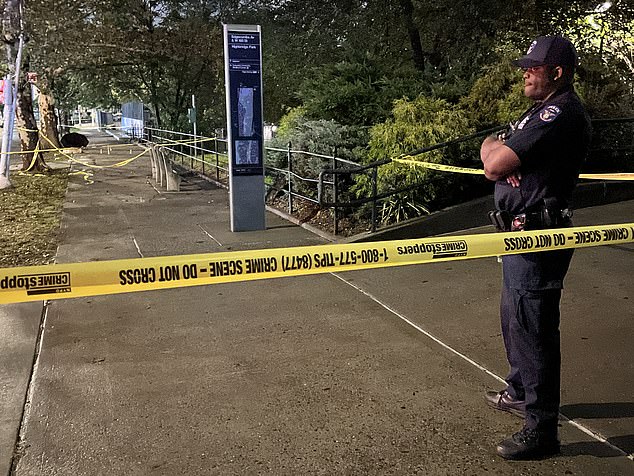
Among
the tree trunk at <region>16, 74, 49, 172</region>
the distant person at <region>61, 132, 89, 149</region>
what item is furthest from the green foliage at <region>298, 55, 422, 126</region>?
the distant person at <region>61, 132, 89, 149</region>

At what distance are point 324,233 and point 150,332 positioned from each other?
3611 mm

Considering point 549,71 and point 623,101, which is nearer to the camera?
point 549,71

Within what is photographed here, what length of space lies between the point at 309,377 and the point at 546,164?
2.02 metres

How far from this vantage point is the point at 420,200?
8016 millimetres

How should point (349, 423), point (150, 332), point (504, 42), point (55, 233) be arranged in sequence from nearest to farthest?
point (349, 423) < point (150, 332) < point (55, 233) < point (504, 42)

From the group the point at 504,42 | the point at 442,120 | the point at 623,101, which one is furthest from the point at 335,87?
the point at 623,101

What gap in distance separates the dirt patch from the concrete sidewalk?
2.16 meters

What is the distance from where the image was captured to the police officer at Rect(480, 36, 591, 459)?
2.79 m

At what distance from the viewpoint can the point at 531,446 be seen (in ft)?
9.73

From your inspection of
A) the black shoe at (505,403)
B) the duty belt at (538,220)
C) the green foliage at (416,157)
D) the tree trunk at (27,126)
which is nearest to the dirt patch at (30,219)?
the tree trunk at (27,126)

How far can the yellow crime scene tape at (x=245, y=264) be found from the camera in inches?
100

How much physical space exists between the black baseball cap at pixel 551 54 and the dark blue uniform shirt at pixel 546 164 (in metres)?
0.13

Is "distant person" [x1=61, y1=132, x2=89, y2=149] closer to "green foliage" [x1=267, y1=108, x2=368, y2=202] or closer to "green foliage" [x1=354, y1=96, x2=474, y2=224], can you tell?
"green foliage" [x1=267, y1=108, x2=368, y2=202]

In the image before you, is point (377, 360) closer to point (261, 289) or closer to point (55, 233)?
point (261, 289)
